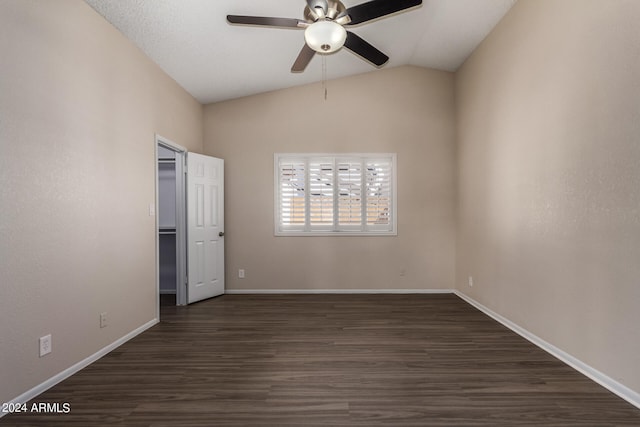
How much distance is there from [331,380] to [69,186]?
2383 mm

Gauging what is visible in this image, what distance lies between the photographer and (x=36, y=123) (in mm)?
2158

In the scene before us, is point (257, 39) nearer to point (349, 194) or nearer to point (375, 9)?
point (375, 9)

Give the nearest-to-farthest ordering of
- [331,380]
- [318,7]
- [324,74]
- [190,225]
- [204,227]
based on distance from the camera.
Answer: [318,7]
[331,380]
[190,225]
[204,227]
[324,74]

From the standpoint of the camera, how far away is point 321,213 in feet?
16.5

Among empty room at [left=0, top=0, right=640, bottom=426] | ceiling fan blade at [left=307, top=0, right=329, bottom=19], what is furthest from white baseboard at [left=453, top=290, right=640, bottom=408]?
ceiling fan blade at [left=307, top=0, right=329, bottom=19]

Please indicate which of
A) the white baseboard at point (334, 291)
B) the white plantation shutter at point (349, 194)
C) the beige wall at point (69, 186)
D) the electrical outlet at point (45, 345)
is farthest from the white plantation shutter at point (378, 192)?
the electrical outlet at point (45, 345)

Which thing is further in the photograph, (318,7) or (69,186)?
(69,186)

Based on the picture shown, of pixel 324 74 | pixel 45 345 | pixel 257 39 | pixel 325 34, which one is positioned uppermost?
pixel 324 74

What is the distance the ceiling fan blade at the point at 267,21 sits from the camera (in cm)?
240

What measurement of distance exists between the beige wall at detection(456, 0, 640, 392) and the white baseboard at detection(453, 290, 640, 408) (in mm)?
44

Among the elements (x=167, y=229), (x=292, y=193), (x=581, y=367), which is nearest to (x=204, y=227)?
(x=167, y=229)

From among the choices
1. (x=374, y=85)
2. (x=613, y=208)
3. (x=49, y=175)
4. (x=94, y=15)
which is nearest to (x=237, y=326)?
(x=49, y=175)

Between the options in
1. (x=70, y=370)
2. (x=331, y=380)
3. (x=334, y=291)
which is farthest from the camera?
(x=334, y=291)

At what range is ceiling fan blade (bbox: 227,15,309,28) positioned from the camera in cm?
240
